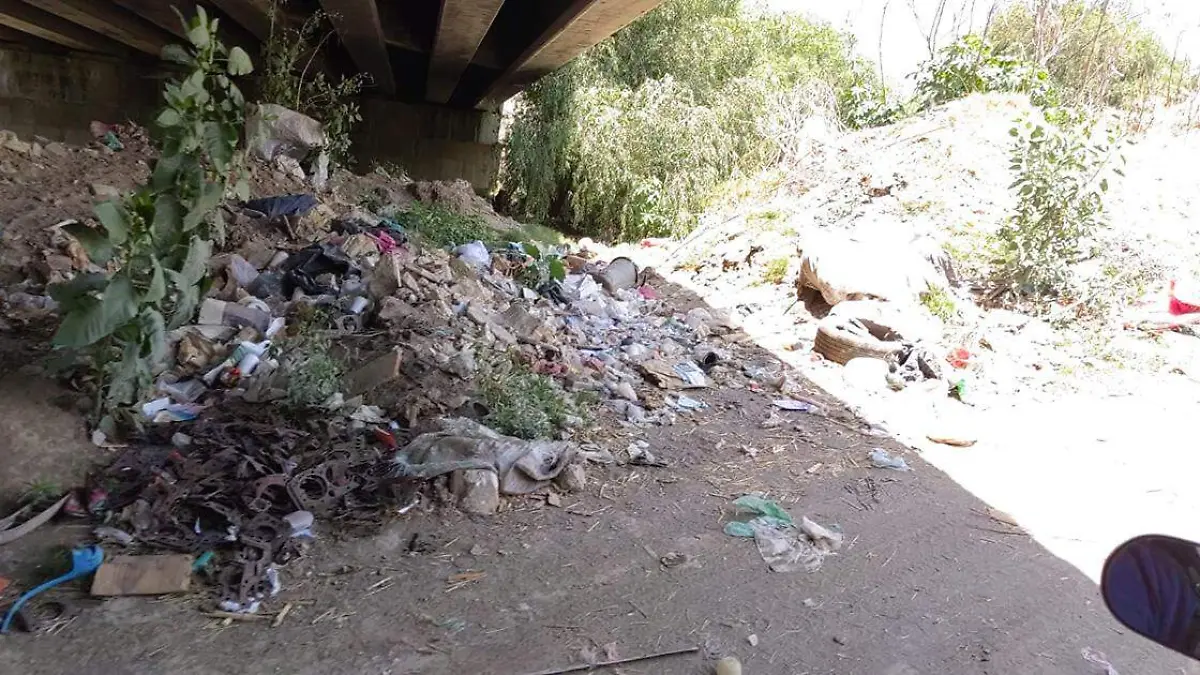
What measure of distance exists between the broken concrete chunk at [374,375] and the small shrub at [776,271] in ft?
18.5

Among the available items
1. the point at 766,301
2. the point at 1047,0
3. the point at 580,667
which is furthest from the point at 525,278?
the point at 1047,0

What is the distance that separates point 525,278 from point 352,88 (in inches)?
140

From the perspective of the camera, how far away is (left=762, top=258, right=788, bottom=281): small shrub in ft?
30.3

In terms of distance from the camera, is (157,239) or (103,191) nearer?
(157,239)

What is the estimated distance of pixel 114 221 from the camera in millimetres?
3463

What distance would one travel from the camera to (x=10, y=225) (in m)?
5.74

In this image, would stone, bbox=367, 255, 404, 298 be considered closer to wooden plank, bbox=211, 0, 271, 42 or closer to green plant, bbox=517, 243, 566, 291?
green plant, bbox=517, 243, 566, 291

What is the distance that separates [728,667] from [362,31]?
755 cm

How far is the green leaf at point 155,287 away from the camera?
352 cm

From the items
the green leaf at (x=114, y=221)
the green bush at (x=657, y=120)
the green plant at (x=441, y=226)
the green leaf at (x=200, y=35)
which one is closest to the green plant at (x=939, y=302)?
the green plant at (x=441, y=226)

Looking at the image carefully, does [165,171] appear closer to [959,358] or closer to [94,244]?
[94,244]

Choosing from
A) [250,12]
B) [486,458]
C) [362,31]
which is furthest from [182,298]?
[250,12]

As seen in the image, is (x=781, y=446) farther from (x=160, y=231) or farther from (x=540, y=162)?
(x=540, y=162)

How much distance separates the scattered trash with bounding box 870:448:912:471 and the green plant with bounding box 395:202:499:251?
15.5 ft
